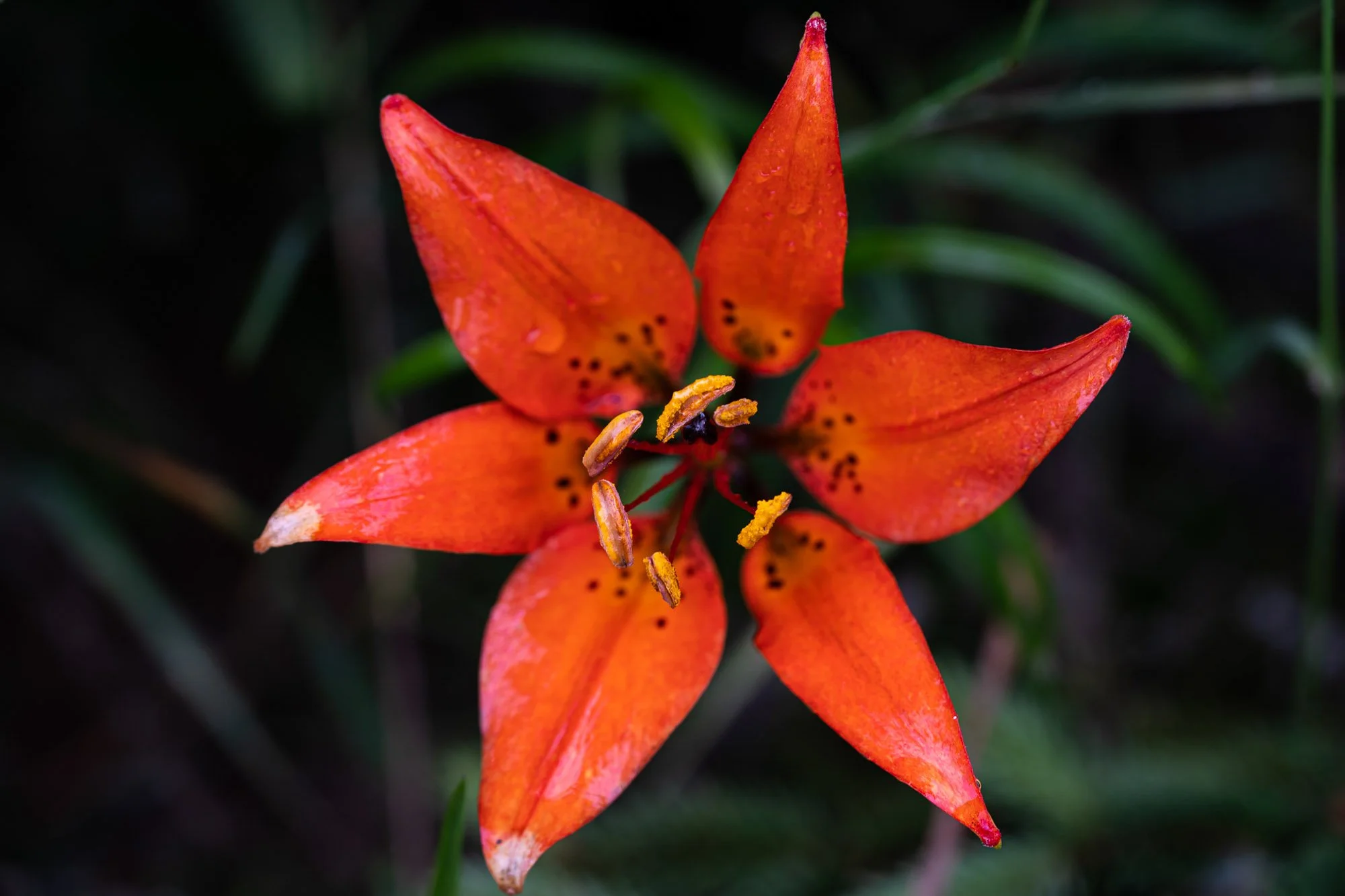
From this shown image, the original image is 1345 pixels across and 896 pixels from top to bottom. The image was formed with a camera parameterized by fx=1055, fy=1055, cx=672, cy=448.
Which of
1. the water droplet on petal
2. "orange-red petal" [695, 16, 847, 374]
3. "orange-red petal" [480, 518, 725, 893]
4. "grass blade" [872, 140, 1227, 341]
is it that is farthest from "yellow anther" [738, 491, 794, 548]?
"grass blade" [872, 140, 1227, 341]

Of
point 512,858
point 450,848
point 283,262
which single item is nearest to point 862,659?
Result: point 512,858

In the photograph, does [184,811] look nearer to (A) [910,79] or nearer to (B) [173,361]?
(B) [173,361]

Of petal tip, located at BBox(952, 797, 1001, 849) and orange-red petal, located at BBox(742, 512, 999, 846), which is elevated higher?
orange-red petal, located at BBox(742, 512, 999, 846)

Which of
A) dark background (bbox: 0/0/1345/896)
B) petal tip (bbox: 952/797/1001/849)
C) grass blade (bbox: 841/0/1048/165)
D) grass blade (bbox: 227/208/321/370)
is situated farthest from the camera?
grass blade (bbox: 227/208/321/370)

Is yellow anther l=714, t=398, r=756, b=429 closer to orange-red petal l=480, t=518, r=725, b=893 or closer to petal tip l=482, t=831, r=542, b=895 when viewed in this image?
orange-red petal l=480, t=518, r=725, b=893

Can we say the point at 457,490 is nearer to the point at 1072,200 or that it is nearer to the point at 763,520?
the point at 763,520

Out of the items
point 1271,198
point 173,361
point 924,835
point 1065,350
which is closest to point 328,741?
point 173,361
